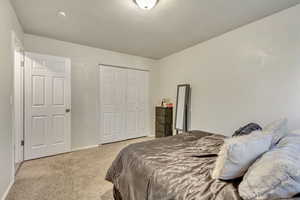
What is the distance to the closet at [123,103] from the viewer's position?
394 centimetres

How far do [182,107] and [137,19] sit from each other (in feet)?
7.32

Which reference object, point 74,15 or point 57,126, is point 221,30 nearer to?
point 74,15

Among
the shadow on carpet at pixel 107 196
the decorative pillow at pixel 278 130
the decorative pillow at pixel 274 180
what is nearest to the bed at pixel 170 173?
the decorative pillow at pixel 274 180

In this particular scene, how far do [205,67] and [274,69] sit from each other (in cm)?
127

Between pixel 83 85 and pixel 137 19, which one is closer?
pixel 137 19

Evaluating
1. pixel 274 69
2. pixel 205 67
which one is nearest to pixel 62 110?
→ pixel 205 67

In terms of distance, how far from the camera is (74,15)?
245 cm

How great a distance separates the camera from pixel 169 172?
117cm

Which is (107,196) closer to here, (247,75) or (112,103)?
(112,103)

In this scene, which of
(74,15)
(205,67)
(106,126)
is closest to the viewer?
(74,15)

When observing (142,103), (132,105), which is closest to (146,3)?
(132,105)

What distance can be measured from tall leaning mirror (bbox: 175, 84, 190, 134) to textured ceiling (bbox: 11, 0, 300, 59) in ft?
3.63

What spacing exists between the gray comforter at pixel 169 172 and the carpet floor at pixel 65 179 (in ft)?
1.80

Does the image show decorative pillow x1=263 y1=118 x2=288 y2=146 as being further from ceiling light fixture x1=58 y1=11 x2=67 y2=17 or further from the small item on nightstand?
ceiling light fixture x1=58 y1=11 x2=67 y2=17
